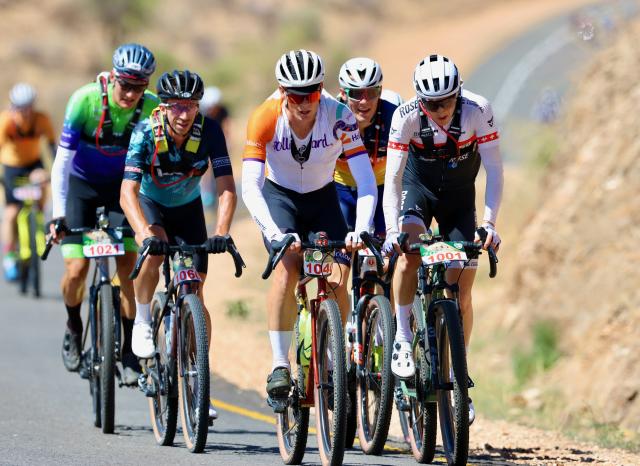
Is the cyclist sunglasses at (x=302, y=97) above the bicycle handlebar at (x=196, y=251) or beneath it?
above

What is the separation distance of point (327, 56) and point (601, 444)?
45583mm

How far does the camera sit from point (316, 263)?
8.02 meters

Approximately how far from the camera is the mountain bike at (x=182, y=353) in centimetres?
834

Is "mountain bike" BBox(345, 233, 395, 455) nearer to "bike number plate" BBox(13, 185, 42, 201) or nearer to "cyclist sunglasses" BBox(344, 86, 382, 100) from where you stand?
"cyclist sunglasses" BBox(344, 86, 382, 100)

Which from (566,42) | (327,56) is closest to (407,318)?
(566,42)

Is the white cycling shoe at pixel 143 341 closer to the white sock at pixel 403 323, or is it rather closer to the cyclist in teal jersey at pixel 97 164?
the cyclist in teal jersey at pixel 97 164

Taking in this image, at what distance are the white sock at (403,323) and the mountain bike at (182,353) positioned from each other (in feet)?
3.30

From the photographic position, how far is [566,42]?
4903 cm

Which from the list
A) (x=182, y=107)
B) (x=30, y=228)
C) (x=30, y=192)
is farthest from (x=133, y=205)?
(x=30, y=192)

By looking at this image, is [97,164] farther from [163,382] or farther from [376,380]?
[376,380]

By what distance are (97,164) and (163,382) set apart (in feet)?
6.74

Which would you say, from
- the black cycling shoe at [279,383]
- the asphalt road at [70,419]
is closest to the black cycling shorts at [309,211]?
the black cycling shoe at [279,383]

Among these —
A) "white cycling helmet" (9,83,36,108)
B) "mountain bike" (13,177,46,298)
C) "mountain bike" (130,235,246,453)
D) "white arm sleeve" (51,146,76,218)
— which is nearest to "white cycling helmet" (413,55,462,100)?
"mountain bike" (130,235,246,453)

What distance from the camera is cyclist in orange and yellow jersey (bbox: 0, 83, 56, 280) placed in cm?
1667
